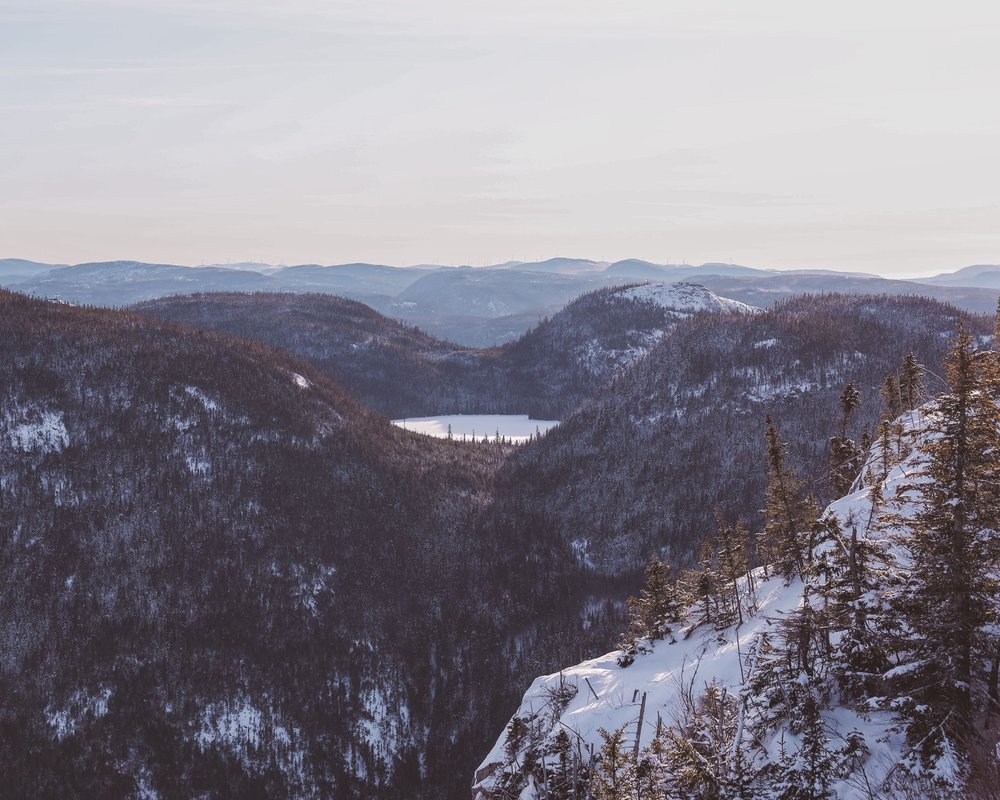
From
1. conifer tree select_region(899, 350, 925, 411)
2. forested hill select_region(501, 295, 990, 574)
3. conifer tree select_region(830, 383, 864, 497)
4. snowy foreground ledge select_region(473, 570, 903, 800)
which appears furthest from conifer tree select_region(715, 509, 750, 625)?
forested hill select_region(501, 295, 990, 574)

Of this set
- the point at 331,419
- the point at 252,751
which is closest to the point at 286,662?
the point at 252,751

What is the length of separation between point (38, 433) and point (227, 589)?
2139 inches

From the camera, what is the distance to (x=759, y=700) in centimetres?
2627

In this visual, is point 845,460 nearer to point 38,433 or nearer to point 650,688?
point 650,688

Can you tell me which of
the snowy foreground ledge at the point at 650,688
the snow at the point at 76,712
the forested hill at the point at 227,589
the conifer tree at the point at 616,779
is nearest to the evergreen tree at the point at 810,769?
the snowy foreground ledge at the point at 650,688

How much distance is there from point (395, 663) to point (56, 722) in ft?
169

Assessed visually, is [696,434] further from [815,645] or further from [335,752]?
[815,645]

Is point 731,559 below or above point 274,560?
above

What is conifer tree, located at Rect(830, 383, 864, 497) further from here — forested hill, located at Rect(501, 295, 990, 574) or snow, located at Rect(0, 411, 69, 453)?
snow, located at Rect(0, 411, 69, 453)

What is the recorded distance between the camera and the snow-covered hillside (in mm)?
22281

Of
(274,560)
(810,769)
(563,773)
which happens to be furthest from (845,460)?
(274,560)

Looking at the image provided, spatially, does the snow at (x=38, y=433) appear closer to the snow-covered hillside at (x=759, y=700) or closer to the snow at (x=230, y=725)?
the snow at (x=230, y=725)

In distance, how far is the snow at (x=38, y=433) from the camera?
133 metres

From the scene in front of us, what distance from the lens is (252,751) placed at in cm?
10125
